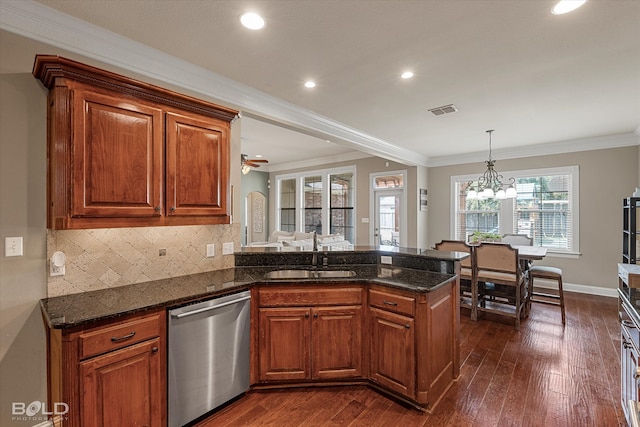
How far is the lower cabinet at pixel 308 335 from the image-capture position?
93.8 inches

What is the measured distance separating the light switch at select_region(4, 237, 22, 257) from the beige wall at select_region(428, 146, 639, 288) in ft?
23.7

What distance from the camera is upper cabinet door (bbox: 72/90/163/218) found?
1.77m

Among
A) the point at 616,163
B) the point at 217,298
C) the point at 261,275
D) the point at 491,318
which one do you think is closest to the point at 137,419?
the point at 217,298

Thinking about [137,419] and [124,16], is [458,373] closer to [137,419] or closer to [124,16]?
[137,419]

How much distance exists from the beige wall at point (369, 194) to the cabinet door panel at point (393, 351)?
4474mm

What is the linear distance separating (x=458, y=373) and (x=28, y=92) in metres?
3.77

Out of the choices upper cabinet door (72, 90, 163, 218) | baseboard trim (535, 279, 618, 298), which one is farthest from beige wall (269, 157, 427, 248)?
upper cabinet door (72, 90, 163, 218)

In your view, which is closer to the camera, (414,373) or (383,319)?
(414,373)

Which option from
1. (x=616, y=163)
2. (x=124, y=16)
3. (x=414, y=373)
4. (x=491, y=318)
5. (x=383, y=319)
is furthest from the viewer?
(x=616, y=163)

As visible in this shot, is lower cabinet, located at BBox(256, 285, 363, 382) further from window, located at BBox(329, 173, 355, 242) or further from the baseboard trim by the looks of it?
the baseboard trim

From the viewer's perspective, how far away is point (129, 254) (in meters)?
2.26

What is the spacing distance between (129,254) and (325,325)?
1.60 metres

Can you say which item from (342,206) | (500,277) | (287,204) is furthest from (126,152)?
(287,204)

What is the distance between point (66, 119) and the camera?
1.72 m
